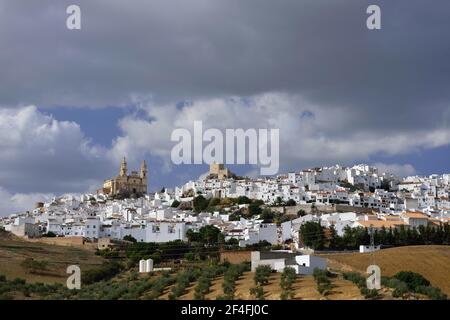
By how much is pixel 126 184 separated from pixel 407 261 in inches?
3062

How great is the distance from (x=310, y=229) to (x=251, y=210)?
25261mm

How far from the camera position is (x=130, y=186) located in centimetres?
11788

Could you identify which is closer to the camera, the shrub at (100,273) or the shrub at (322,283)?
the shrub at (322,283)

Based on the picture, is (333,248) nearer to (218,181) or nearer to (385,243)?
(385,243)

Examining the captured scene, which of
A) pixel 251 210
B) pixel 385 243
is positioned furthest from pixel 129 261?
pixel 251 210

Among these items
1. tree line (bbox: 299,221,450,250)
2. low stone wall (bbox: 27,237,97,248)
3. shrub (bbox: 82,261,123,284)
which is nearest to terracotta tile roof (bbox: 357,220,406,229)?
tree line (bbox: 299,221,450,250)

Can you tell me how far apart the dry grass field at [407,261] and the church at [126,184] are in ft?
237

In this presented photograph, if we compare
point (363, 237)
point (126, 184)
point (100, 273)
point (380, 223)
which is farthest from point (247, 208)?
point (100, 273)

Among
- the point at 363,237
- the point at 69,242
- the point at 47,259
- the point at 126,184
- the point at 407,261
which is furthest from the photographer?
the point at 126,184

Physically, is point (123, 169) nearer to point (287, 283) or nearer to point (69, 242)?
point (69, 242)

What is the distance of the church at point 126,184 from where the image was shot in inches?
4587

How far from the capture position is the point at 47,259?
47312mm

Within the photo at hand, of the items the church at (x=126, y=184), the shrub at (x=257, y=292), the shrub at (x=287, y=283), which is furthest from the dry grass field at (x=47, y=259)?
the church at (x=126, y=184)

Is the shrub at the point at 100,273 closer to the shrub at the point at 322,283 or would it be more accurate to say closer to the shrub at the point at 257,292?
the shrub at the point at 322,283
